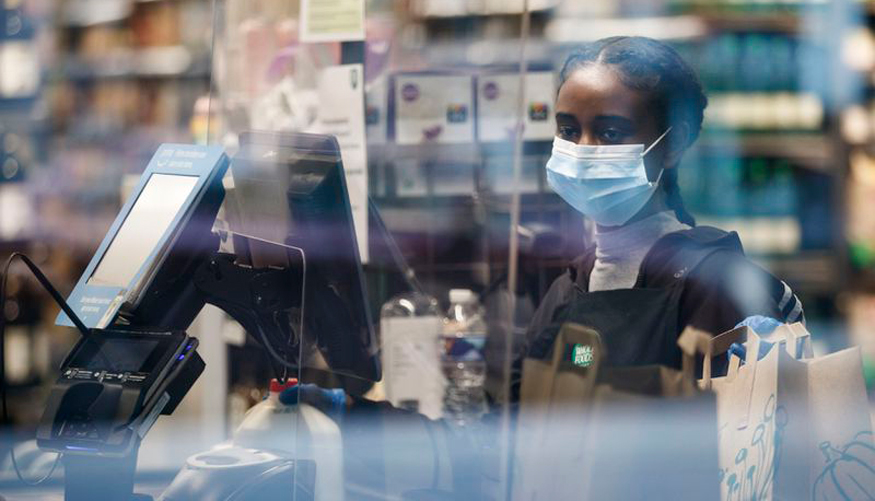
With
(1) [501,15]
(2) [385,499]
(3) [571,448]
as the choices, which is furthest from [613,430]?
(1) [501,15]

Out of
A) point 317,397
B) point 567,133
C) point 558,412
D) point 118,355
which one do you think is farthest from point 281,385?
point 567,133

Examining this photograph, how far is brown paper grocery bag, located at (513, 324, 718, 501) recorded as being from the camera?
1.21 metres

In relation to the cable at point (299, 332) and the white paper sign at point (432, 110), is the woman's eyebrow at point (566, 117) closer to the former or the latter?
the cable at point (299, 332)

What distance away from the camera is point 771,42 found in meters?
3.86

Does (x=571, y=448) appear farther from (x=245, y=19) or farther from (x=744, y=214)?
(x=744, y=214)

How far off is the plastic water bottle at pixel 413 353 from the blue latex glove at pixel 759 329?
1223 millimetres

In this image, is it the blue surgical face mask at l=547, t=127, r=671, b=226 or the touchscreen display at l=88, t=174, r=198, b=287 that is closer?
the touchscreen display at l=88, t=174, r=198, b=287

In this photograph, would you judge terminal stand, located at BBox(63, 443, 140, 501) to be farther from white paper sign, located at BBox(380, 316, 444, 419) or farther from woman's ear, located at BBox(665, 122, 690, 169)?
white paper sign, located at BBox(380, 316, 444, 419)

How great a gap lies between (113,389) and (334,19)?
1383mm

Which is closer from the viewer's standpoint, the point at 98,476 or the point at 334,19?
the point at 98,476

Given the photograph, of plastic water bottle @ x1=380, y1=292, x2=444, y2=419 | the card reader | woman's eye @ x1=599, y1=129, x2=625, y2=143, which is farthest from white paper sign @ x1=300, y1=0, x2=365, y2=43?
the card reader

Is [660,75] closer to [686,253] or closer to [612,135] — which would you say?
[612,135]

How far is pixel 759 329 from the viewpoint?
4.78 feet

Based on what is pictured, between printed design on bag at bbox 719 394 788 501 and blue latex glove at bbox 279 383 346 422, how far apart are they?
598mm
